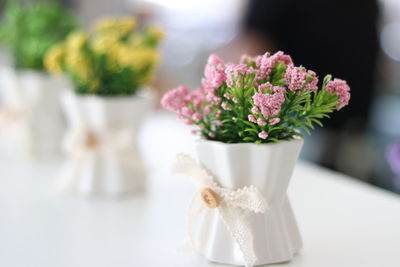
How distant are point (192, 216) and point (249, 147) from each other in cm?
12

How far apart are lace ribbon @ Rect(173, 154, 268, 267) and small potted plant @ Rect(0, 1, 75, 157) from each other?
57 cm

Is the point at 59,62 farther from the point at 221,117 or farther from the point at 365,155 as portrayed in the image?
the point at 365,155

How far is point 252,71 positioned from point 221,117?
7cm

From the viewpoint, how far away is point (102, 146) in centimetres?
84

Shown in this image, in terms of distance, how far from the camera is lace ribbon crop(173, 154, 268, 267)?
52 centimetres

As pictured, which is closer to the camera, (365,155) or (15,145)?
(15,145)

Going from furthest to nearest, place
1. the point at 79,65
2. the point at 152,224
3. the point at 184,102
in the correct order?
1. the point at 79,65
2. the point at 152,224
3. the point at 184,102

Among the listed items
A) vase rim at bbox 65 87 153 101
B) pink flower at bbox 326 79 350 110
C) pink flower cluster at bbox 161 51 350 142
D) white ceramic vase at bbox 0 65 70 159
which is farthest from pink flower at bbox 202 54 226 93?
white ceramic vase at bbox 0 65 70 159

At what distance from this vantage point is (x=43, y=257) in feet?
1.88

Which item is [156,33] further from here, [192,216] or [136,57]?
[192,216]

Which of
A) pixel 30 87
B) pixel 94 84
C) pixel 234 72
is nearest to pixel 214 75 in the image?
pixel 234 72

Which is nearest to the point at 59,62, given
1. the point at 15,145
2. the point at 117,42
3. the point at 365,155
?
the point at 117,42

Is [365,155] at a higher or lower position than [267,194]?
lower

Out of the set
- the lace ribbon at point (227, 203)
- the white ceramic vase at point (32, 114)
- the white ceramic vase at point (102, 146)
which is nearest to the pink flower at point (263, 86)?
the lace ribbon at point (227, 203)
